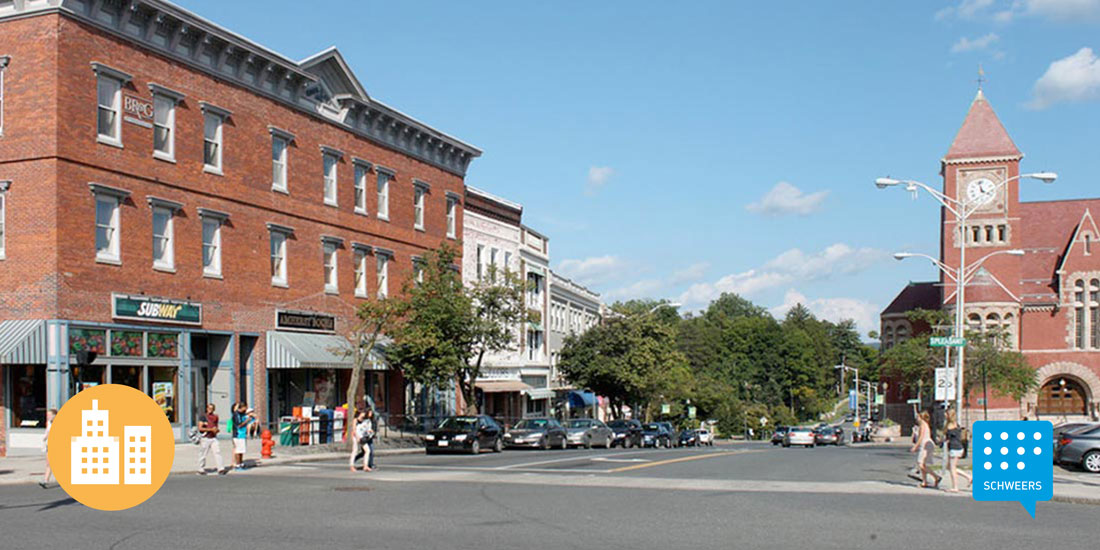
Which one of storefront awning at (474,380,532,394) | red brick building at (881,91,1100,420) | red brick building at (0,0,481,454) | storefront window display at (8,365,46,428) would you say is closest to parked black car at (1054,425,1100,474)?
red brick building at (0,0,481,454)

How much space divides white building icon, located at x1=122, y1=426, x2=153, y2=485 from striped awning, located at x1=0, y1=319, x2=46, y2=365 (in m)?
23.6

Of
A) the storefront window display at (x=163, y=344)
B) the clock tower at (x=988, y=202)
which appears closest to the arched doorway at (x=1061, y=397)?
the clock tower at (x=988, y=202)

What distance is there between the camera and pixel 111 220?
31281mm

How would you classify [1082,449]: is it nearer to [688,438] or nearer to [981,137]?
[688,438]

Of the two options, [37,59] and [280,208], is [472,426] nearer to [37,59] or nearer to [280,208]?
[280,208]

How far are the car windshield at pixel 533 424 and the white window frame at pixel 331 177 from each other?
1160cm

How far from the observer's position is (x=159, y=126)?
3319 cm

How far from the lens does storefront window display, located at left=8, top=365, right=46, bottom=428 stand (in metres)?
29.9

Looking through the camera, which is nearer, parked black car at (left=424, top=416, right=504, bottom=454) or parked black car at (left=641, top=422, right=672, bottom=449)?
parked black car at (left=424, top=416, right=504, bottom=454)

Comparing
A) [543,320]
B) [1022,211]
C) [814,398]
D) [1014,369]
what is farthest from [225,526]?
[814,398]

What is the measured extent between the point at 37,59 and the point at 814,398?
129 m

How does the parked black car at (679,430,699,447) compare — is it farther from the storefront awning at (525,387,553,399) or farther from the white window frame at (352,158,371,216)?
the white window frame at (352,158,371,216)

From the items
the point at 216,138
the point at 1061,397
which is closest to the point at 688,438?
the point at 1061,397

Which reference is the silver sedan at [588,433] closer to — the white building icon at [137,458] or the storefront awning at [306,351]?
the storefront awning at [306,351]
